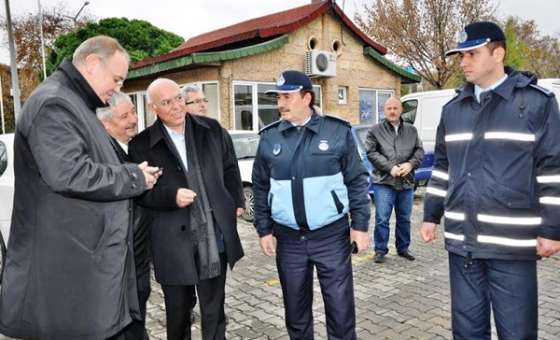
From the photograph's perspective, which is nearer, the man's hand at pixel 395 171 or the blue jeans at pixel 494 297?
the blue jeans at pixel 494 297

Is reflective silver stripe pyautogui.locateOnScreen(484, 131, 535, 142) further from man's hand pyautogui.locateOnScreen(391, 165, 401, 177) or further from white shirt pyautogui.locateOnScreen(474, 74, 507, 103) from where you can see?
man's hand pyautogui.locateOnScreen(391, 165, 401, 177)

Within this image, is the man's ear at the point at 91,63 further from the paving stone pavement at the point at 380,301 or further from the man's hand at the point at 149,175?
the paving stone pavement at the point at 380,301

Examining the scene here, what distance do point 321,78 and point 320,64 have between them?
2.01 feet

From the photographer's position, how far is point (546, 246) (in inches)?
99.1

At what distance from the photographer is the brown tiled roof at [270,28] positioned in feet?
46.0

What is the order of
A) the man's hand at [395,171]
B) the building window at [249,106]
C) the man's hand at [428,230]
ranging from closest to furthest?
the man's hand at [428,230] < the man's hand at [395,171] < the building window at [249,106]

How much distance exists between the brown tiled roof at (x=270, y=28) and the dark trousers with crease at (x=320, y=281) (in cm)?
1063

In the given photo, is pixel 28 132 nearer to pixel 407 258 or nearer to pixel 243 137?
pixel 407 258

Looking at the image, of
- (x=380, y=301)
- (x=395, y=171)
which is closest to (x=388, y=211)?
(x=395, y=171)

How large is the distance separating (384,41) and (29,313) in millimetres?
21271

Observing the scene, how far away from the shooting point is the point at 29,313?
214 cm

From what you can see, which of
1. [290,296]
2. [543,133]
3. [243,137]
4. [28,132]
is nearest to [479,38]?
[543,133]

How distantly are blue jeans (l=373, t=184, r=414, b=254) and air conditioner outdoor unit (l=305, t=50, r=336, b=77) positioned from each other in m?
9.75

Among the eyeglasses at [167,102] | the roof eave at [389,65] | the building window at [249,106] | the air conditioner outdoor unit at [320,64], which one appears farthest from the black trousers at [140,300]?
the roof eave at [389,65]
